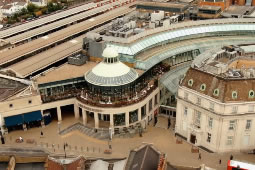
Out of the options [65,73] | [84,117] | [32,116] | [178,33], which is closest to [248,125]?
[84,117]

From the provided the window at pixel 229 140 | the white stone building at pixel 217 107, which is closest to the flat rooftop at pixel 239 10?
the white stone building at pixel 217 107

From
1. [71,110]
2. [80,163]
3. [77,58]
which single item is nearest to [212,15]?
[77,58]

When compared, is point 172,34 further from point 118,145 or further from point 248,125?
point 118,145

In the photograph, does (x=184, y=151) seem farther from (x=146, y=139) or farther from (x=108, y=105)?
(x=108, y=105)

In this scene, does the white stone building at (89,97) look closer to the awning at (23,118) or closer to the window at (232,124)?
the awning at (23,118)

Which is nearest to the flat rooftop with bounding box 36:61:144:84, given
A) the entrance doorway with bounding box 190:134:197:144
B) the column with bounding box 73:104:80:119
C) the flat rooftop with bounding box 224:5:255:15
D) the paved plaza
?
Answer: the column with bounding box 73:104:80:119

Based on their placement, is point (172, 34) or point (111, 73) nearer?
point (111, 73)
